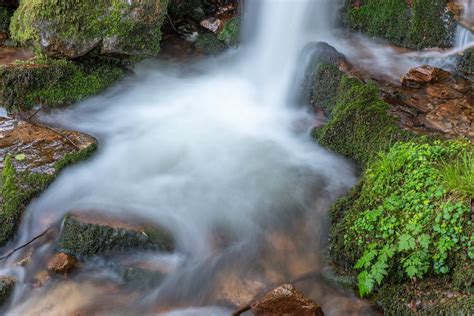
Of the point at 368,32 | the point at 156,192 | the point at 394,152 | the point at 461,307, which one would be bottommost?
the point at 156,192

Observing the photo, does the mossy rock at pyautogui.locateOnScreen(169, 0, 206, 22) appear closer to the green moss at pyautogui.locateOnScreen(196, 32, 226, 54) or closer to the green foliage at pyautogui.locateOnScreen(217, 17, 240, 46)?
the green moss at pyautogui.locateOnScreen(196, 32, 226, 54)

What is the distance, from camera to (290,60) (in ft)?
25.6

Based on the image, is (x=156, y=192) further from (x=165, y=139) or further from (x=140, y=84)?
(x=140, y=84)

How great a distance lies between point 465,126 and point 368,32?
354 cm

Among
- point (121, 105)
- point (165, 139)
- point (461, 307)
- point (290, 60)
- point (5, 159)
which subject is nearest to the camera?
point (461, 307)

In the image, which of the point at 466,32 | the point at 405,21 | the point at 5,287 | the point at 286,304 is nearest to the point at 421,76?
the point at 466,32

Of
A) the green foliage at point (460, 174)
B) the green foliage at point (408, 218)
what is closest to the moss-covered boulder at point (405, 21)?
the green foliage at point (408, 218)

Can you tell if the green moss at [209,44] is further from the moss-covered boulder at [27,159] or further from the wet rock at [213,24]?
the moss-covered boulder at [27,159]

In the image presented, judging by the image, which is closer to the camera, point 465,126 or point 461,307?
point 461,307

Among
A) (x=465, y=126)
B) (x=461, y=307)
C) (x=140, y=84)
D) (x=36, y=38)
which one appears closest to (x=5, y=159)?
(x=36, y=38)

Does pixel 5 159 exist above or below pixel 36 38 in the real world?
below

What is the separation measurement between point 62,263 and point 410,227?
3313 millimetres

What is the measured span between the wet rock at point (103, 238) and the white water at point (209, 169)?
215 millimetres

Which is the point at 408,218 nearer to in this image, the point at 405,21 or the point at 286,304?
the point at 286,304
